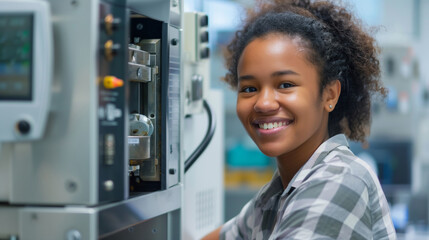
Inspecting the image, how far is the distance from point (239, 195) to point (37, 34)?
134 inches

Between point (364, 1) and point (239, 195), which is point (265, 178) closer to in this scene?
point (239, 195)

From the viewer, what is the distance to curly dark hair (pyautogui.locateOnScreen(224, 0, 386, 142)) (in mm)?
1274

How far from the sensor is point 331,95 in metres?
1.30

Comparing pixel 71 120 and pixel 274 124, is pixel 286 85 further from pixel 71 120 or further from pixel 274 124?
pixel 71 120

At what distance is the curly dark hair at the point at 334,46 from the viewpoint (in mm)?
1274

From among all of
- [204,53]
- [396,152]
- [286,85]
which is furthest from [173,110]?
[396,152]

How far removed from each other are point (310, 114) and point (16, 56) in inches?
25.9

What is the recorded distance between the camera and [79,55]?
872 mm

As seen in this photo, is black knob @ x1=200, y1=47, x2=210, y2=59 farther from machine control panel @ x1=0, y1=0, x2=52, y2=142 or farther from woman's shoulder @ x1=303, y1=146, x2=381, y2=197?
machine control panel @ x1=0, y1=0, x2=52, y2=142

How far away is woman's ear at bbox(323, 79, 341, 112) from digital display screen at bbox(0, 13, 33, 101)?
703 mm

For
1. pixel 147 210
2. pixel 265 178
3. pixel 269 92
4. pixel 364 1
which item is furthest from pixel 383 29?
pixel 364 1

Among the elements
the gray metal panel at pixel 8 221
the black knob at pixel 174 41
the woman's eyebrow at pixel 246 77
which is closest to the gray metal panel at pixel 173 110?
the black knob at pixel 174 41

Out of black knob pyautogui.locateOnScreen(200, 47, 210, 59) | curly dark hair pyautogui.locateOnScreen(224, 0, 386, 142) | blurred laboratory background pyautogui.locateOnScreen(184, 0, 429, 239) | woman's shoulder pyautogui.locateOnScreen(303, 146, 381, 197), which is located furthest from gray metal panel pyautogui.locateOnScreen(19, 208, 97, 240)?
blurred laboratory background pyautogui.locateOnScreen(184, 0, 429, 239)

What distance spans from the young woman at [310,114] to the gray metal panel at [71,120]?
42 centimetres
